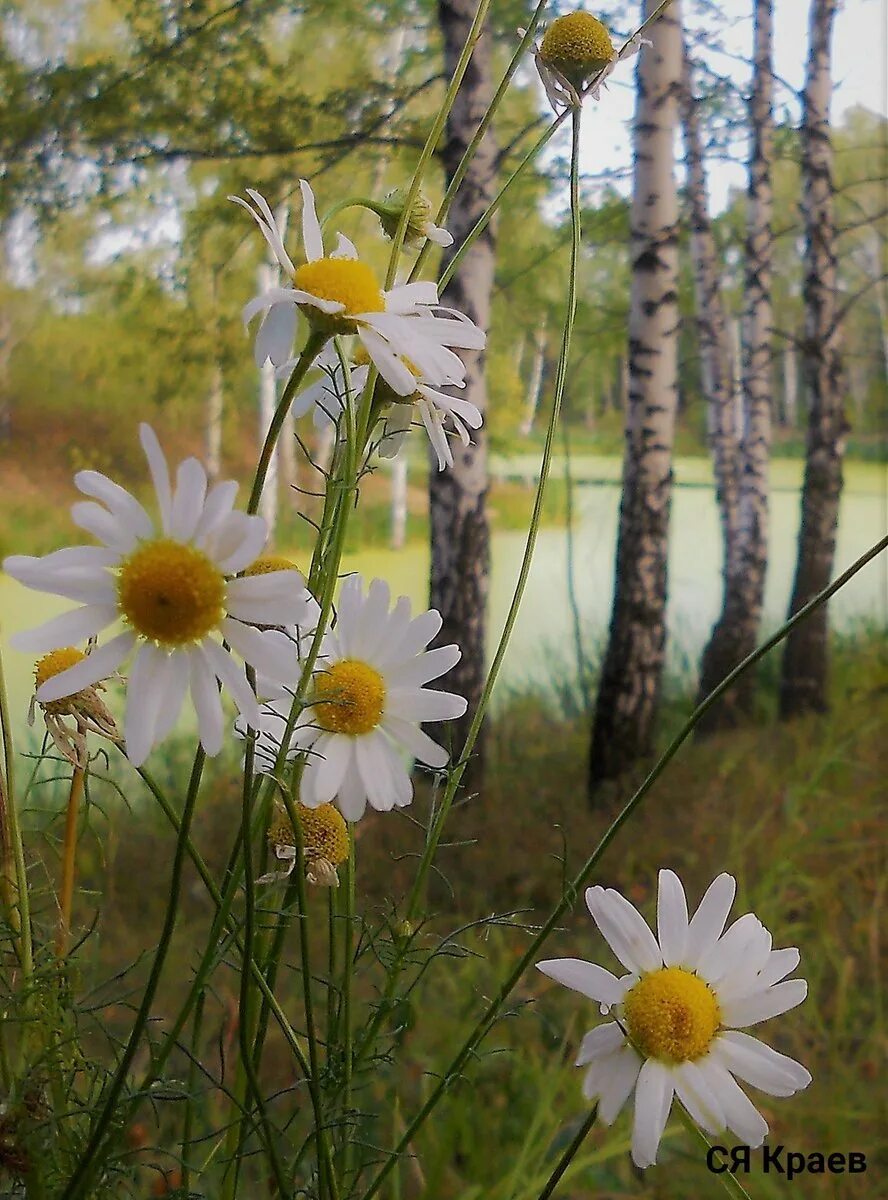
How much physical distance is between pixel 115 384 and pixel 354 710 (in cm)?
111

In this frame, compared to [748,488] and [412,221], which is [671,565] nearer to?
[748,488]

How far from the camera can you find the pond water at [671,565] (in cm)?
143

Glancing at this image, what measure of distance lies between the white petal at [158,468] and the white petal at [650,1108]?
0.21 metres

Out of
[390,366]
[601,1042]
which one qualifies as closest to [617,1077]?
[601,1042]

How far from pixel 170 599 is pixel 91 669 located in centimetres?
2

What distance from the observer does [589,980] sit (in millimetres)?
316

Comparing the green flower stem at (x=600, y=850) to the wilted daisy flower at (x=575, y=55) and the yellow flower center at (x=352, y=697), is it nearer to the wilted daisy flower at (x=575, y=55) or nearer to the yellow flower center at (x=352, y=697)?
the yellow flower center at (x=352, y=697)

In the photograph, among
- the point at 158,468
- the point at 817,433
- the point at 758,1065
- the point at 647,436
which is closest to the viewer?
the point at 158,468

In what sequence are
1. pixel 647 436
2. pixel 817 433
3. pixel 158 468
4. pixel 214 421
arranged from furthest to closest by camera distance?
pixel 817 433 < pixel 647 436 < pixel 214 421 < pixel 158 468

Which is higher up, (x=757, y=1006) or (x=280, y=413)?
(x=280, y=413)

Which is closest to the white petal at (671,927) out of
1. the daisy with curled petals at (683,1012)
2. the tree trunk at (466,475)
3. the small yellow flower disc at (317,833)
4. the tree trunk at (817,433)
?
the daisy with curled petals at (683,1012)

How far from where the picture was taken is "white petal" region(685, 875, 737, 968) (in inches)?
12.9

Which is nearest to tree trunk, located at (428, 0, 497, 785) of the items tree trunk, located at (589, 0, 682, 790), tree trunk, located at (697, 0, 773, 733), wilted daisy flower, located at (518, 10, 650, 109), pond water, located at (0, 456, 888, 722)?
pond water, located at (0, 456, 888, 722)

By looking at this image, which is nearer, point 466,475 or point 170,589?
point 170,589
